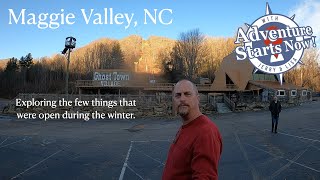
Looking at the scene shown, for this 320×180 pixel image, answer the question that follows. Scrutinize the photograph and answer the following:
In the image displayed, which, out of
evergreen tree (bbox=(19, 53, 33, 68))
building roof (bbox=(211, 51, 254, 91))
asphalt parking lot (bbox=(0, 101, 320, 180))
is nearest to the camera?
asphalt parking lot (bbox=(0, 101, 320, 180))

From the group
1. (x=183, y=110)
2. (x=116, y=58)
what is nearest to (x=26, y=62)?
(x=116, y=58)

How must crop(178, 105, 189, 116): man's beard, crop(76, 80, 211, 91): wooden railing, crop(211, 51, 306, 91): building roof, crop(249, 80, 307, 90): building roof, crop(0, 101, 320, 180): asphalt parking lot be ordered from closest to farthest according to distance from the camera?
crop(178, 105, 189, 116): man's beard → crop(0, 101, 320, 180): asphalt parking lot → crop(249, 80, 307, 90): building roof → crop(211, 51, 306, 91): building roof → crop(76, 80, 211, 91): wooden railing

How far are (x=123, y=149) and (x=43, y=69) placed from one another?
306 feet

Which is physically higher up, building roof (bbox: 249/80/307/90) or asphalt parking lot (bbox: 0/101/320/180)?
building roof (bbox: 249/80/307/90)

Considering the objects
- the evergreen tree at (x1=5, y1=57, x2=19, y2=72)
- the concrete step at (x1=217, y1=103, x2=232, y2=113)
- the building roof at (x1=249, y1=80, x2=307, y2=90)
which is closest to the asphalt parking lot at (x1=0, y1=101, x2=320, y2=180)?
the concrete step at (x1=217, y1=103, x2=232, y2=113)

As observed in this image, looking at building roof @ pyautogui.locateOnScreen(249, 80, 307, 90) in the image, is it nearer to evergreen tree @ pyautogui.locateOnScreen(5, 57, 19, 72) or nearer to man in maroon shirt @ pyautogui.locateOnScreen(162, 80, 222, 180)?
man in maroon shirt @ pyautogui.locateOnScreen(162, 80, 222, 180)

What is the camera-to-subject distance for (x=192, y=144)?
2598 mm

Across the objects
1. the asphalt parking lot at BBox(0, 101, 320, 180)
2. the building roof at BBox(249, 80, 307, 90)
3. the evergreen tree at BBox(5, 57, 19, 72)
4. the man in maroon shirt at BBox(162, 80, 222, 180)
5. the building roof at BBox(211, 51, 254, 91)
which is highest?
the evergreen tree at BBox(5, 57, 19, 72)

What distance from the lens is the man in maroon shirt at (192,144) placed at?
97.3 inches

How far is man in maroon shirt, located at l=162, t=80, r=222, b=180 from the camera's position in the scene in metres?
2.47

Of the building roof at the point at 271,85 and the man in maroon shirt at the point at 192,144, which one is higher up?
the building roof at the point at 271,85

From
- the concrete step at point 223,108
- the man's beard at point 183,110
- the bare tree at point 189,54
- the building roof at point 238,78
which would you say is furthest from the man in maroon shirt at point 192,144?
the bare tree at point 189,54

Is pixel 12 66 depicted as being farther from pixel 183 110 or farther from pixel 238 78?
pixel 183 110

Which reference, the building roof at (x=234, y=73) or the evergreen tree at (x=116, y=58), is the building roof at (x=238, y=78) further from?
the evergreen tree at (x=116, y=58)
